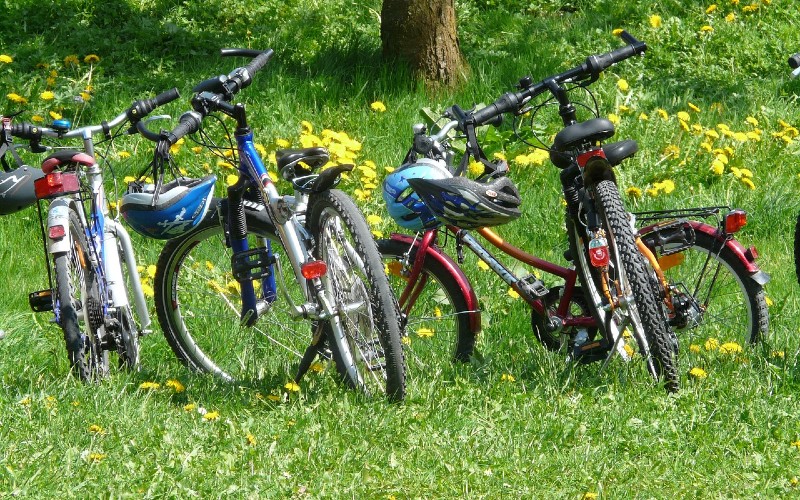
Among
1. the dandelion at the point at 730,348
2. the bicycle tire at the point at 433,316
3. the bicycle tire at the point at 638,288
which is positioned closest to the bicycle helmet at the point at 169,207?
the bicycle tire at the point at 433,316

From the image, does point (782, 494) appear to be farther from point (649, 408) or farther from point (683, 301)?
point (683, 301)

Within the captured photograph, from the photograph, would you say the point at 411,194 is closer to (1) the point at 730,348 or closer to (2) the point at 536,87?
(2) the point at 536,87

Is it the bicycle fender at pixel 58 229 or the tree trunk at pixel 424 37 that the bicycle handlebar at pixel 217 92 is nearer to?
the bicycle fender at pixel 58 229

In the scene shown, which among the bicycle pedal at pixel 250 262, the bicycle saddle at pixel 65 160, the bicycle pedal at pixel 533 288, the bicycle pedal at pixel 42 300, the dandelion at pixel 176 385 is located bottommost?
the dandelion at pixel 176 385

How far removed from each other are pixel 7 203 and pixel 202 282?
3.26ft

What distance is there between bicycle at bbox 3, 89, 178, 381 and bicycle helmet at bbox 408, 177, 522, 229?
A: 47.7 inches

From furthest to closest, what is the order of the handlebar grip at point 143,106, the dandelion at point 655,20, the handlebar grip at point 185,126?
1. the dandelion at point 655,20
2. the handlebar grip at point 143,106
3. the handlebar grip at point 185,126

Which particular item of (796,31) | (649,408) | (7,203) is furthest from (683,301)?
(796,31)

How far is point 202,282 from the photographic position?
567cm

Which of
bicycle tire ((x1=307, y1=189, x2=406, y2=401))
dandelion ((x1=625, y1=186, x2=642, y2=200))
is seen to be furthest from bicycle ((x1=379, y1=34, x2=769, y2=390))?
dandelion ((x1=625, y1=186, x2=642, y2=200))

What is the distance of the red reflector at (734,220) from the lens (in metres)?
5.16

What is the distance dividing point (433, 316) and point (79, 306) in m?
1.57

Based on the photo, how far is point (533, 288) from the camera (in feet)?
17.2

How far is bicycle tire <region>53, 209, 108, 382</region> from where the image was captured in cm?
478
